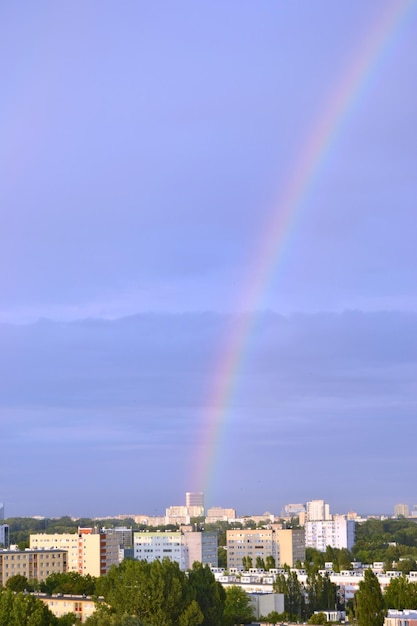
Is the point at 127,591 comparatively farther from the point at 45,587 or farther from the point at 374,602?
the point at 45,587

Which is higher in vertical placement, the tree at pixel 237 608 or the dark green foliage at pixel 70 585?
the dark green foliage at pixel 70 585

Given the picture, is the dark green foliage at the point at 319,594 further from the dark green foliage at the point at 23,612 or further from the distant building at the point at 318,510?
the distant building at the point at 318,510

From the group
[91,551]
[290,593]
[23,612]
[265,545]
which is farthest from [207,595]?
[265,545]

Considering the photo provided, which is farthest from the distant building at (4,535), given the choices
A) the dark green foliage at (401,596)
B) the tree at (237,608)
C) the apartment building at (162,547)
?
the dark green foliage at (401,596)

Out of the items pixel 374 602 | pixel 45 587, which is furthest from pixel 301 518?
pixel 374 602

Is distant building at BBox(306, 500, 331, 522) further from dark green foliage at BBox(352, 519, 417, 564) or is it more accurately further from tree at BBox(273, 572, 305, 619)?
tree at BBox(273, 572, 305, 619)

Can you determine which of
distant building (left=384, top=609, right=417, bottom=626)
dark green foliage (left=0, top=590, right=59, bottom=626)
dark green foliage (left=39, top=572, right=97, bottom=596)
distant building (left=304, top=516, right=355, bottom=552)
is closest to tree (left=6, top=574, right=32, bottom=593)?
dark green foliage (left=39, top=572, right=97, bottom=596)
